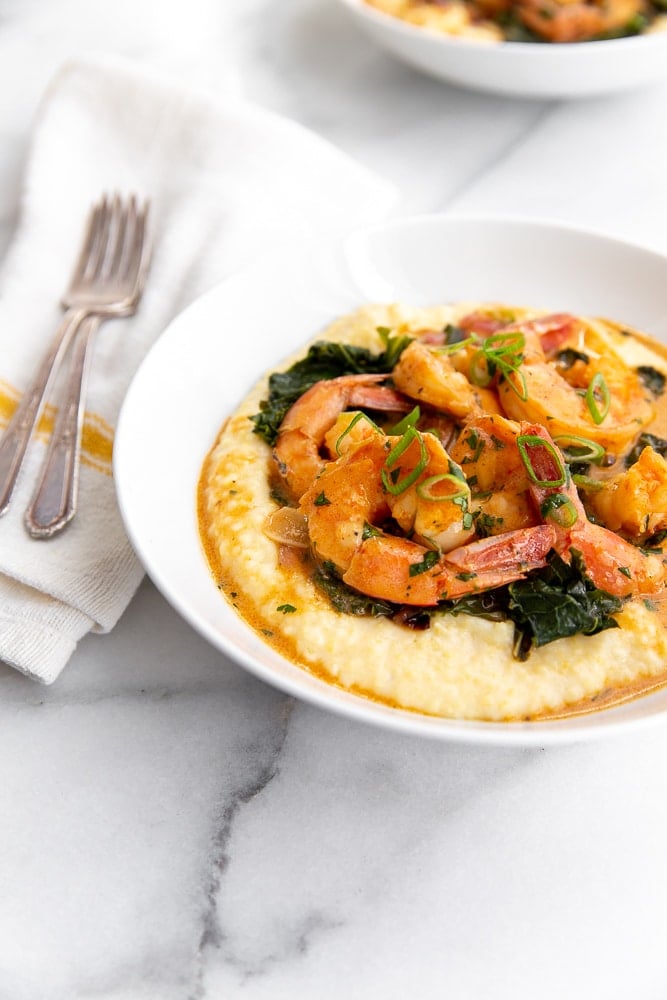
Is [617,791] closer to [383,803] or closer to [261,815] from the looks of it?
[383,803]

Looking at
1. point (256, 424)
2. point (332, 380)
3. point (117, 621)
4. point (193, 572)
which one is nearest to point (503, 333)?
point (332, 380)

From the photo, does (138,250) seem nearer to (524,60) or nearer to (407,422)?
Answer: (407,422)

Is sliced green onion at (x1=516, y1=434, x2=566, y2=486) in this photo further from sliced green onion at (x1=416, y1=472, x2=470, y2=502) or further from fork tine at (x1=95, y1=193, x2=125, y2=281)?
fork tine at (x1=95, y1=193, x2=125, y2=281)

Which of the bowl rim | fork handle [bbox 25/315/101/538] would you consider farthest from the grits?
the bowl rim

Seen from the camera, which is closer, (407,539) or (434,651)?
(434,651)

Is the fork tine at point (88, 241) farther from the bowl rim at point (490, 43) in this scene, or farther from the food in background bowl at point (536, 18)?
the food in background bowl at point (536, 18)

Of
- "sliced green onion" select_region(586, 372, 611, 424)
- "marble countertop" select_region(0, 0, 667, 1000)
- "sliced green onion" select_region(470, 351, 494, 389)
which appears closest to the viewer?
"marble countertop" select_region(0, 0, 667, 1000)

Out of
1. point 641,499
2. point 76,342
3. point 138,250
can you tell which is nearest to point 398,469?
point 641,499
